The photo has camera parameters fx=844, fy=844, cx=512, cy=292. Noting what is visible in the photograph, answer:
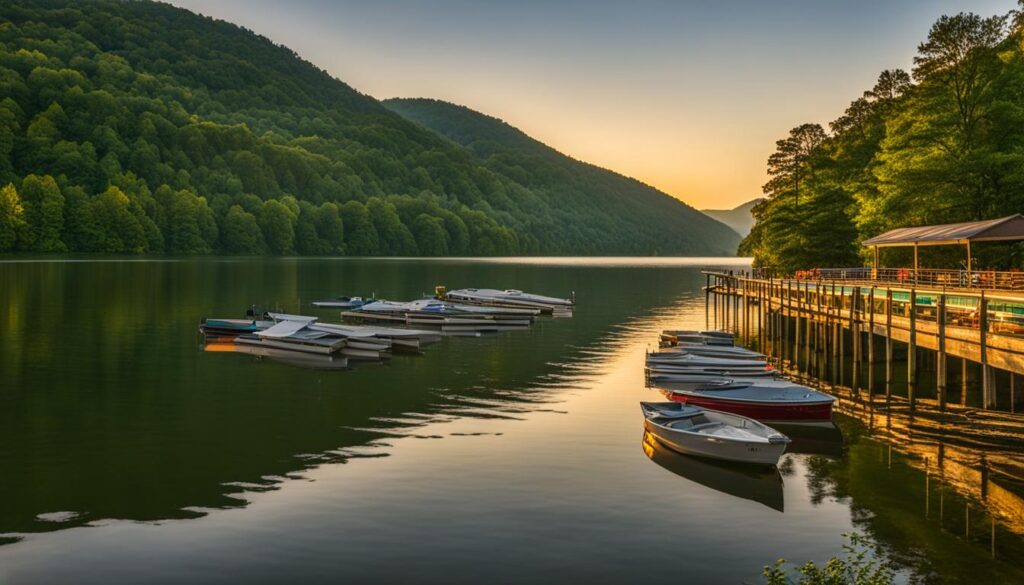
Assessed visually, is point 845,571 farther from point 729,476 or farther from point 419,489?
point 419,489

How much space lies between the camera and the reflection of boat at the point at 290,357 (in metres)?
44.2

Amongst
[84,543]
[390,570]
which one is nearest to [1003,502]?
[390,570]

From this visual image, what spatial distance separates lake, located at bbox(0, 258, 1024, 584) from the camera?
17000 millimetres

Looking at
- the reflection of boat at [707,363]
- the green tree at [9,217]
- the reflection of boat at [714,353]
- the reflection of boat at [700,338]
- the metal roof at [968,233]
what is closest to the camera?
the reflection of boat at [707,363]

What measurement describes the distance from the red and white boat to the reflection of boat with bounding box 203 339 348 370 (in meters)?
20.8

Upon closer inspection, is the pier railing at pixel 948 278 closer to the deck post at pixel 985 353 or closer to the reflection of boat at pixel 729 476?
the deck post at pixel 985 353

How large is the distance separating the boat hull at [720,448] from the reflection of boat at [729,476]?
0.75 feet

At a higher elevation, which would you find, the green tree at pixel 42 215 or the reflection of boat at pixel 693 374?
the green tree at pixel 42 215

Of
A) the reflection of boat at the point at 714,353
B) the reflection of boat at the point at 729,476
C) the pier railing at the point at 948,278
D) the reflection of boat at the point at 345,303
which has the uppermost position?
the pier railing at the point at 948,278

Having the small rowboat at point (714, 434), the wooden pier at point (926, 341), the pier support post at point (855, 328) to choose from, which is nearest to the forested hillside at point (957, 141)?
the wooden pier at point (926, 341)

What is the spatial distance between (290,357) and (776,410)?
1083 inches

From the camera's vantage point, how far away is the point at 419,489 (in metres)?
21.8

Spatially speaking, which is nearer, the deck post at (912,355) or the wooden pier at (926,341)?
the wooden pier at (926,341)

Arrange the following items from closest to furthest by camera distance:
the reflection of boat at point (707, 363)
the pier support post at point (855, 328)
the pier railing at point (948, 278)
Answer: the reflection of boat at point (707, 363), the pier railing at point (948, 278), the pier support post at point (855, 328)
